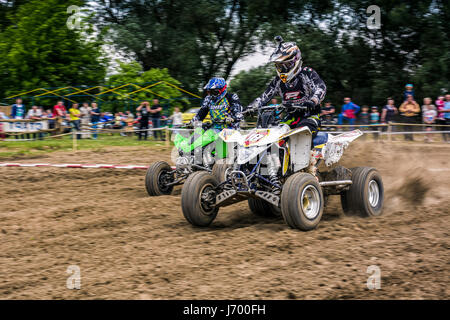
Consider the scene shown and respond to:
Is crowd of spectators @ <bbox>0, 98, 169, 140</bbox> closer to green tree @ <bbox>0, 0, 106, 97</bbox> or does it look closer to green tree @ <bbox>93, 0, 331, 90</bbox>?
green tree @ <bbox>0, 0, 106, 97</bbox>

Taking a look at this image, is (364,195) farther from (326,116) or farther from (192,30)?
(192,30)

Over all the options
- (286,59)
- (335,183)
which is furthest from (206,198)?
(286,59)

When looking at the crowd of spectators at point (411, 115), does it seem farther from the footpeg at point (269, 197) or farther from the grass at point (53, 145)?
the footpeg at point (269, 197)

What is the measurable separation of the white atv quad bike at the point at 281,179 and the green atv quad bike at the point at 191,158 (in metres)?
1.67

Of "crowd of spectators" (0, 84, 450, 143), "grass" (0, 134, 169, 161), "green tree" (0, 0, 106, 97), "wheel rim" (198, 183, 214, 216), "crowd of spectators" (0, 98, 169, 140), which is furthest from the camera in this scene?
"green tree" (0, 0, 106, 97)

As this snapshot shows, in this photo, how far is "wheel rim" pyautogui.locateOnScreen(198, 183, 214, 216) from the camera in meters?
6.55

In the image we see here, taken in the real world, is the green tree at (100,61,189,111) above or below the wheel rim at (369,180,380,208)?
above

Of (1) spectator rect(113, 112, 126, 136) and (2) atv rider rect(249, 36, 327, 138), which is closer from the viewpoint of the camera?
(2) atv rider rect(249, 36, 327, 138)

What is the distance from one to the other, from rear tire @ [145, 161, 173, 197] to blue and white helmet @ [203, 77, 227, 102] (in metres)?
1.57

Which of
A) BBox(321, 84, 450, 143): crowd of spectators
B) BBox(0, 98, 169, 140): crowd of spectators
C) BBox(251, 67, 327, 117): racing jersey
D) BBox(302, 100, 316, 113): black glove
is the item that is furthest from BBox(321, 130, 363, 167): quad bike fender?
BBox(0, 98, 169, 140): crowd of spectators

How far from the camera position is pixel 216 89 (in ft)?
28.8

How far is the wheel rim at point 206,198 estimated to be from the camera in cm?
655
